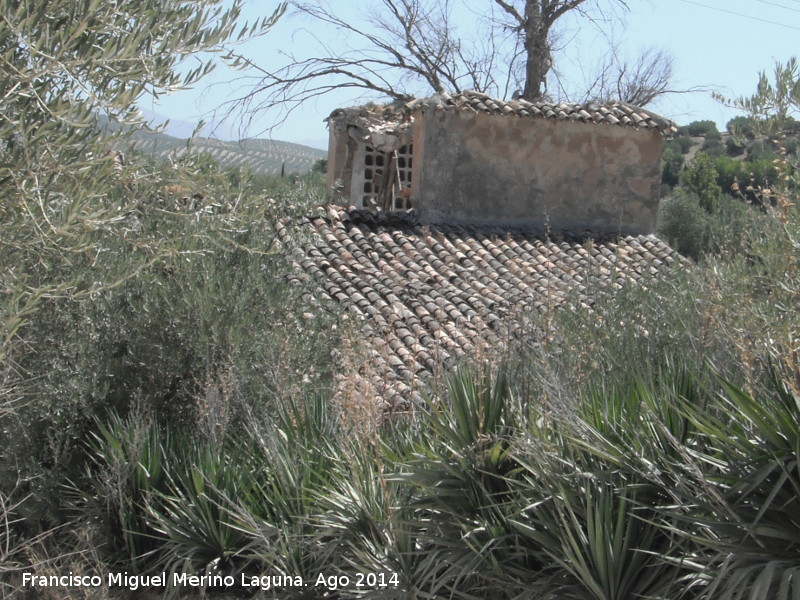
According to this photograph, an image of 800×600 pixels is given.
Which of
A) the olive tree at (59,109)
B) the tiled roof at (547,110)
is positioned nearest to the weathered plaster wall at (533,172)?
the tiled roof at (547,110)

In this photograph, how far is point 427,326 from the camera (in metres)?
12.5

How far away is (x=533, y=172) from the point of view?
17.2m

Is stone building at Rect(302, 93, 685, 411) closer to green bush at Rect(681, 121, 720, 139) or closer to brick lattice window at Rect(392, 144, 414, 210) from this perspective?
brick lattice window at Rect(392, 144, 414, 210)

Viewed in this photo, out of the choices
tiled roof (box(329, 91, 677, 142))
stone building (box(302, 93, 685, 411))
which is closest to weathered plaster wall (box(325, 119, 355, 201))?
stone building (box(302, 93, 685, 411))

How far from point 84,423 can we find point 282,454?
2.17 meters

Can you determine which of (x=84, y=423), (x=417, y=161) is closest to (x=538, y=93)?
(x=417, y=161)

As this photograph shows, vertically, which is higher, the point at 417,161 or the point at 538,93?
the point at 538,93

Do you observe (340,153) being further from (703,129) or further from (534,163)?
(703,129)

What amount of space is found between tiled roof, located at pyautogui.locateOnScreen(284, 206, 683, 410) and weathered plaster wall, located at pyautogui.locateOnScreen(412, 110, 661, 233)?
561 millimetres

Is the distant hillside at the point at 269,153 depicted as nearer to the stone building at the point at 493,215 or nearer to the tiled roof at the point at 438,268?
the tiled roof at the point at 438,268

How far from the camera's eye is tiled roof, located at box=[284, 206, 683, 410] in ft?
39.9

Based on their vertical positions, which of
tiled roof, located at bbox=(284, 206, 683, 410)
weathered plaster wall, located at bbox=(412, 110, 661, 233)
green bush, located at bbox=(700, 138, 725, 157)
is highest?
green bush, located at bbox=(700, 138, 725, 157)

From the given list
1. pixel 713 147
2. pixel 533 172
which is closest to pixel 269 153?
pixel 533 172

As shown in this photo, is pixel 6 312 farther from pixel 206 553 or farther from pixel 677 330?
pixel 677 330
